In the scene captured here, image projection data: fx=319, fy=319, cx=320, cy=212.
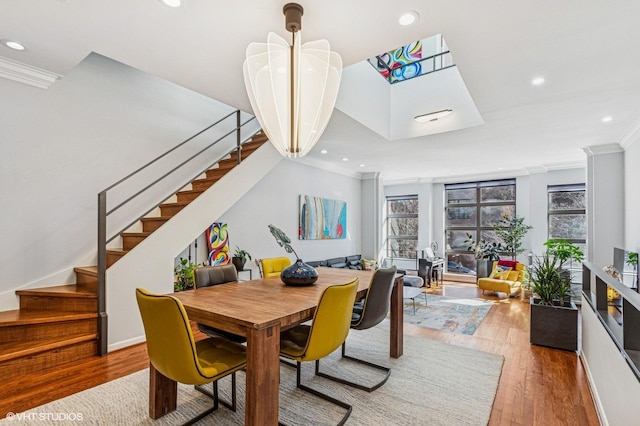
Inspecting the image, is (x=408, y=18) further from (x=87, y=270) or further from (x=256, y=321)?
(x=87, y=270)

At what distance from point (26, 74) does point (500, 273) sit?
805cm

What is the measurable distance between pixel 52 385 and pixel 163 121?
326 cm

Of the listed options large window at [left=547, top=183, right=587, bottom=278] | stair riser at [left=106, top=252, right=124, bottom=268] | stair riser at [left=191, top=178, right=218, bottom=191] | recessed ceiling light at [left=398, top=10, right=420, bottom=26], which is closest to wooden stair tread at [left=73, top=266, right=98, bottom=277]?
stair riser at [left=106, top=252, right=124, bottom=268]

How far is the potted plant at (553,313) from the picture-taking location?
11.2 ft

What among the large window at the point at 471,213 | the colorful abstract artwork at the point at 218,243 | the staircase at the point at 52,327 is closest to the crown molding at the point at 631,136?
the large window at the point at 471,213

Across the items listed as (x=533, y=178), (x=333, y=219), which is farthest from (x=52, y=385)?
(x=533, y=178)

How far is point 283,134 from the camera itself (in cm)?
209

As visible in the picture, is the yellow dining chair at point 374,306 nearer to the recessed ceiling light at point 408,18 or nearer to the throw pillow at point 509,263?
the recessed ceiling light at point 408,18

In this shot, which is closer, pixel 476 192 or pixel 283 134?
pixel 283 134

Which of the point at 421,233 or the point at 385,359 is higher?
the point at 421,233

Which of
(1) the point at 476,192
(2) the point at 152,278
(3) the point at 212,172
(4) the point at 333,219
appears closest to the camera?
(2) the point at 152,278

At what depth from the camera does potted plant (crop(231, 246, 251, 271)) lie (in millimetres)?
4747

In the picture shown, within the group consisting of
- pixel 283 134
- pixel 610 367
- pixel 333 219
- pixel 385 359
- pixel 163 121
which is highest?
pixel 163 121

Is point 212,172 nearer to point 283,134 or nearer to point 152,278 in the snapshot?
point 152,278
